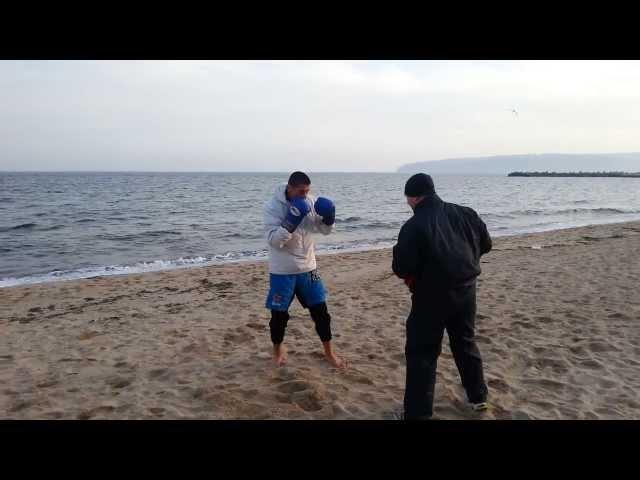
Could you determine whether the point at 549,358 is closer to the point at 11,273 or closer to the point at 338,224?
the point at 11,273

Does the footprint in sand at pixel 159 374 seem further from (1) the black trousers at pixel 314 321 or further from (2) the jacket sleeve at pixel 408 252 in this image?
(2) the jacket sleeve at pixel 408 252

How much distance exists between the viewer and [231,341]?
16.9ft

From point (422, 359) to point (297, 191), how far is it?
68.6 inches

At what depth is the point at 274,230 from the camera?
367 centimetres

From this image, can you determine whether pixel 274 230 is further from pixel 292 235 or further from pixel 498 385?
pixel 498 385

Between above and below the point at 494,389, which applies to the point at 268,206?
above

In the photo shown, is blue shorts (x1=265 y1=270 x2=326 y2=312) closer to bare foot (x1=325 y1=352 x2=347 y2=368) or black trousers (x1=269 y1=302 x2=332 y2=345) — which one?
black trousers (x1=269 y1=302 x2=332 y2=345)

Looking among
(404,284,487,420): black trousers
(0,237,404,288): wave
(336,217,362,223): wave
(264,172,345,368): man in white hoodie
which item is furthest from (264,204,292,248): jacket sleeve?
(336,217,362,223): wave

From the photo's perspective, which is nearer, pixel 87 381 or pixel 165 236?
pixel 87 381

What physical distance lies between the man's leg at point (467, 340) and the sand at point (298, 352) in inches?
9.1

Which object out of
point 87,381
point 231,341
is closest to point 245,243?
→ point 231,341

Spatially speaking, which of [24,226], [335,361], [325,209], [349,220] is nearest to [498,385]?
[335,361]
